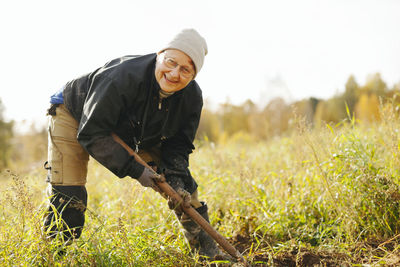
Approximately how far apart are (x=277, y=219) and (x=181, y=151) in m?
1.14

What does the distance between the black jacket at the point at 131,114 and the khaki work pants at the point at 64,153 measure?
0.10 metres

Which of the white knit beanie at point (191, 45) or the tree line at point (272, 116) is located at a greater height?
the white knit beanie at point (191, 45)

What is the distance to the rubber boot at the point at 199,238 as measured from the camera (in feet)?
8.16

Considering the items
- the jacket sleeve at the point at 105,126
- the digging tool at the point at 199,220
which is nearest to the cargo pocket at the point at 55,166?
the jacket sleeve at the point at 105,126

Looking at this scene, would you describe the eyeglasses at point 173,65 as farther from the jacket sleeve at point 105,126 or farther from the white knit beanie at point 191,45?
the jacket sleeve at point 105,126

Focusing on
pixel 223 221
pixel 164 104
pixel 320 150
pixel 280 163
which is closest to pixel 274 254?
pixel 223 221

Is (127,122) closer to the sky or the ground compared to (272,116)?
closer to the sky

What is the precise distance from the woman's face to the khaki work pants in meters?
0.77

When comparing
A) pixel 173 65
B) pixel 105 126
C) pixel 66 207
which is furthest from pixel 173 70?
pixel 66 207

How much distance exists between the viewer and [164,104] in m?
2.30

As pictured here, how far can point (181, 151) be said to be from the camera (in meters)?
2.57

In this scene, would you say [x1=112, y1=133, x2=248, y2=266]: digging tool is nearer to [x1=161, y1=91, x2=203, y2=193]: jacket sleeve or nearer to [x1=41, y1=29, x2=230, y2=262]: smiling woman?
[x1=41, y1=29, x2=230, y2=262]: smiling woman

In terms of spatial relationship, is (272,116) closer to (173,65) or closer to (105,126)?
(173,65)

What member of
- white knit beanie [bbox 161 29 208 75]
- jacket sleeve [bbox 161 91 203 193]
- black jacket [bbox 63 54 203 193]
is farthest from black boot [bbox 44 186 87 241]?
white knit beanie [bbox 161 29 208 75]
